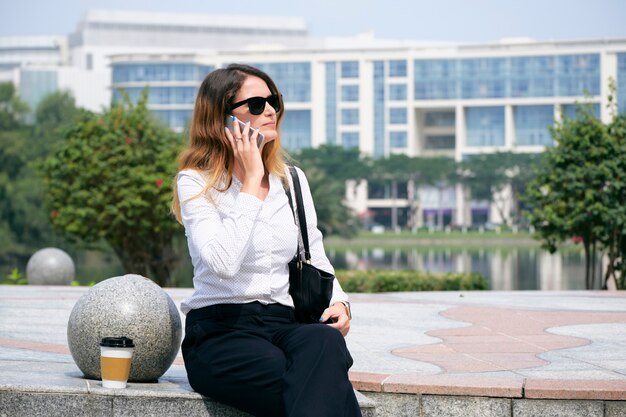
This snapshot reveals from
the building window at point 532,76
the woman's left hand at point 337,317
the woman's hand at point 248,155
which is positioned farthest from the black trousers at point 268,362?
the building window at point 532,76

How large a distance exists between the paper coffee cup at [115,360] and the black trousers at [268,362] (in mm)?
346

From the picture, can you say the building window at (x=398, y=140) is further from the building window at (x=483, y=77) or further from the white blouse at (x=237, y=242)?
the white blouse at (x=237, y=242)

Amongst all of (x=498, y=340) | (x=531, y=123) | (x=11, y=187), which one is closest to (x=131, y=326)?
(x=498, y=340)

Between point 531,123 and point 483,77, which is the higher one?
point 483,77

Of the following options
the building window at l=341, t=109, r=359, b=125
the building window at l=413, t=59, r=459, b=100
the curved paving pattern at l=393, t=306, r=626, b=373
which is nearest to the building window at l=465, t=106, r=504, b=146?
the building window at l=413, t=59, r=459, b=100

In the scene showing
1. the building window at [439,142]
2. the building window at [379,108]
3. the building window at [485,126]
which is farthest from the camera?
the building window at [439,142]

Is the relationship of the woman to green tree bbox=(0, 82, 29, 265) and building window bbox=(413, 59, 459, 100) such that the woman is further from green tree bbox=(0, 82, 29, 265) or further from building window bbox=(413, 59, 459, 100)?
building window bbox=(413, 59, 459, 100)

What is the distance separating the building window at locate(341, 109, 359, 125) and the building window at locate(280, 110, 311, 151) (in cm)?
355

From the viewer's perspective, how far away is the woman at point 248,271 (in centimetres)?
435

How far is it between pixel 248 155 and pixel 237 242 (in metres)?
0.40

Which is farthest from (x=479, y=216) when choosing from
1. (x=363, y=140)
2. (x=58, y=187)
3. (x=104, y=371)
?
(x=104, y=371)

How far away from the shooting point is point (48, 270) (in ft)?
57.7

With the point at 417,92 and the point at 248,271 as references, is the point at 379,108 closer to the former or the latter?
the point at 417,92

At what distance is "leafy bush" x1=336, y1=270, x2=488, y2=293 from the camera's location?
18391mm
